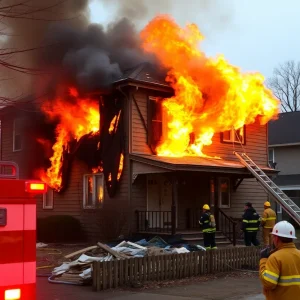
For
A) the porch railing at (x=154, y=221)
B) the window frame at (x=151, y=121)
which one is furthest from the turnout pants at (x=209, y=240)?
the window frame at (x=151, y=121)

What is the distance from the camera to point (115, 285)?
32.3 ft

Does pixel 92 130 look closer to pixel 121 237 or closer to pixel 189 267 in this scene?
pixel 121 237

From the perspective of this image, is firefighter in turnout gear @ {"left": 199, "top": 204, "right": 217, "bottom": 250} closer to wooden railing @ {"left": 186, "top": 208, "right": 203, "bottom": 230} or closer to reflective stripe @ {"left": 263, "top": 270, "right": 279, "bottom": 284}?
wooden railing @ {"left": 186, "top": 208, "right": 203, "bottom": 230}

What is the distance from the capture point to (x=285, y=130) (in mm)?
33688

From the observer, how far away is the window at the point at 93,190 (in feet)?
62.8

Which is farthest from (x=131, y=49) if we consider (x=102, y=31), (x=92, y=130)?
(x=92, y=130)

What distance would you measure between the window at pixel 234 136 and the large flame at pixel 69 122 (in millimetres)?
5195

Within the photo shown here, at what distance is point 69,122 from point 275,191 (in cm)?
781

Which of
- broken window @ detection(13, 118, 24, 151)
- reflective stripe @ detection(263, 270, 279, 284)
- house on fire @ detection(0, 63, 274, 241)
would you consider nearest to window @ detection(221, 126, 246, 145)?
house on fire @ detection(0, 63, 274, 241)

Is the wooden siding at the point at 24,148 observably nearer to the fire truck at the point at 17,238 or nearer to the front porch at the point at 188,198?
the front porch at the point at 188,198

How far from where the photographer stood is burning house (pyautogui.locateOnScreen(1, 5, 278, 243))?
18.0m

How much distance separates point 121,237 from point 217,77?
643 cm

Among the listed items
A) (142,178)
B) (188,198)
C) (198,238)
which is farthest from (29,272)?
(188,198)

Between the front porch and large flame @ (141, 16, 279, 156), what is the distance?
1180mm
